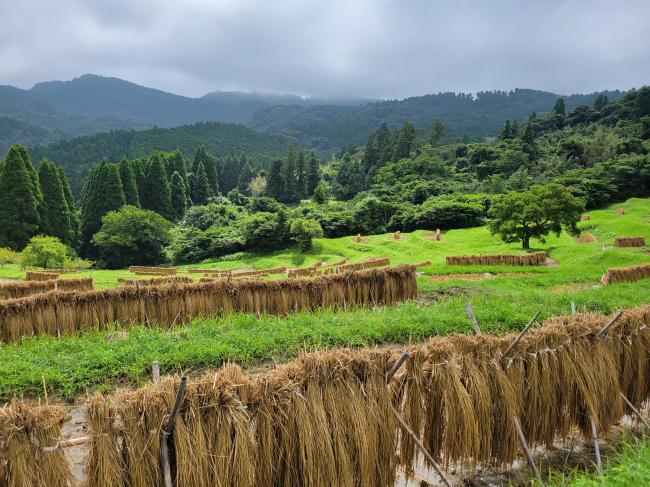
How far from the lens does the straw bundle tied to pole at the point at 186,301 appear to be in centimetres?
1097

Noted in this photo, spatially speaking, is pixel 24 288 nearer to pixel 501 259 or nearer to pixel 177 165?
pixel 501 259

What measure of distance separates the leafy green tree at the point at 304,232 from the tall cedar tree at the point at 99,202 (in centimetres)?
2508

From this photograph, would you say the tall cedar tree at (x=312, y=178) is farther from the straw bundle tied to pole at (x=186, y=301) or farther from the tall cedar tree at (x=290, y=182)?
the straw bundle tied to pole at (x=186, y=301)

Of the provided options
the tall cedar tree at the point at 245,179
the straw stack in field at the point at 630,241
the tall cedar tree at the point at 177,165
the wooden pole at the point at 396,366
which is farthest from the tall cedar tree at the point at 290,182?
the wooden pole at the point at 396,366

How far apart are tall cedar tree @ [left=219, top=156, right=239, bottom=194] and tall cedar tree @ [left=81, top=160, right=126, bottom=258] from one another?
5753 centimetres

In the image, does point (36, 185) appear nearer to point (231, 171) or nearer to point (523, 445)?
point (523, 445)

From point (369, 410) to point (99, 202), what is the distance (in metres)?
57.3

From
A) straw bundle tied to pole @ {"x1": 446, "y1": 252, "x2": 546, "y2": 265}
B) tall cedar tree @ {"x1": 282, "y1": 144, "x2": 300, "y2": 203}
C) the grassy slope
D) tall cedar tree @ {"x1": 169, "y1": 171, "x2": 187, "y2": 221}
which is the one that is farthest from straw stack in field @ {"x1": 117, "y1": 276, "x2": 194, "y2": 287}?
tall cedar tree @ {"x1": 282, "y1": 144, "x2": 300, "y2": 203}

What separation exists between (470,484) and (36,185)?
2017 inches

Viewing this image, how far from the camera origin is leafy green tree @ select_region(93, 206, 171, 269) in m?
47.7

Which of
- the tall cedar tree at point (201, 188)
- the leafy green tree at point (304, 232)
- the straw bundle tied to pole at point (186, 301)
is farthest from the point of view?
the tall cedar tree at point (201, 188)

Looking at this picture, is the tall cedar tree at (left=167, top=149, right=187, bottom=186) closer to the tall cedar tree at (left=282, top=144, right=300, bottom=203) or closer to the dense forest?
the dense forest

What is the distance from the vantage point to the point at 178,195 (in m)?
70.6

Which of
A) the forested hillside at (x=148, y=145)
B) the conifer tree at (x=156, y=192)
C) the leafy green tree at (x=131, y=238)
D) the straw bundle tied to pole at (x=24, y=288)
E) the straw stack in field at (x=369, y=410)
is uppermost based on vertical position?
the forested hillside at (x=148, y=145)
